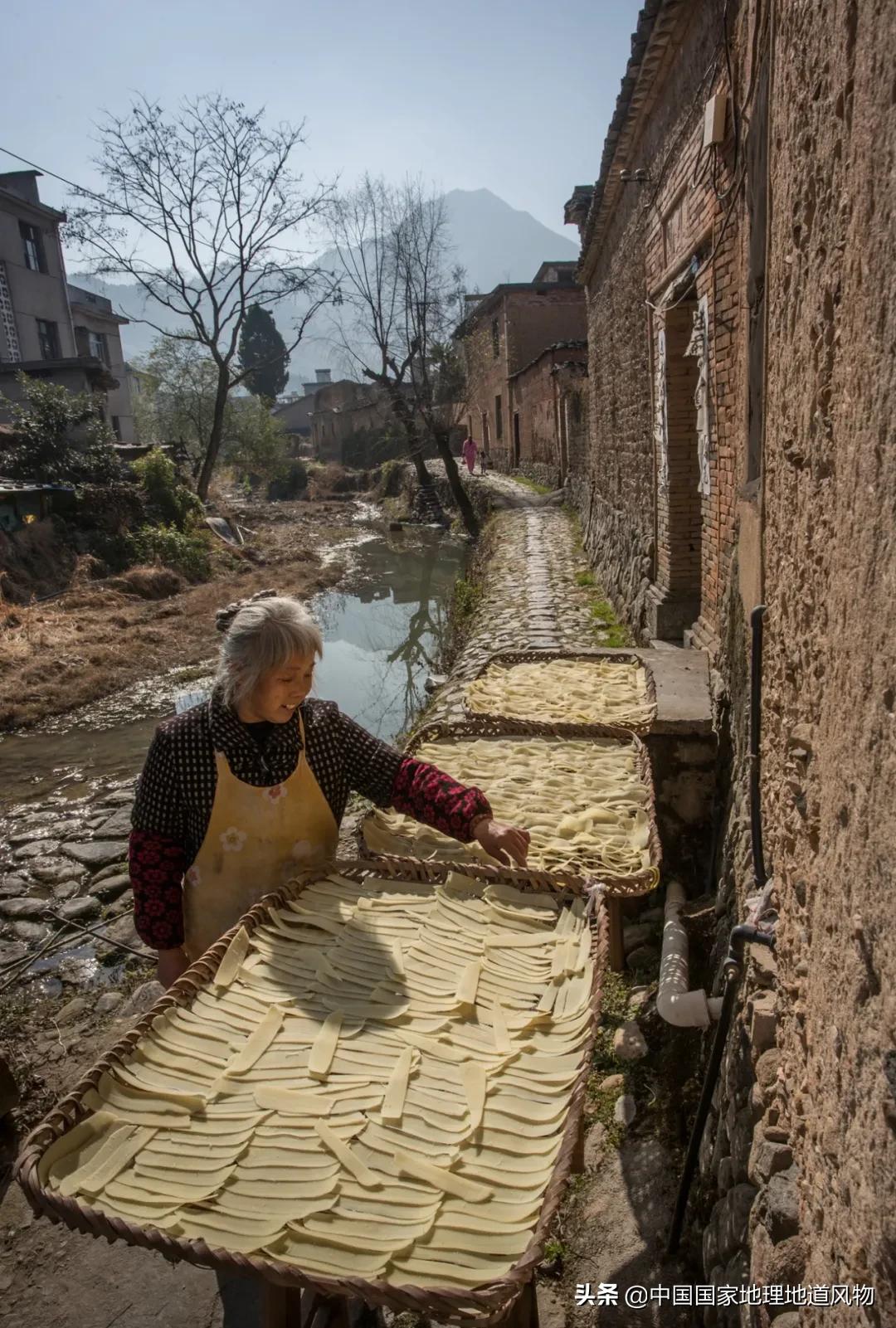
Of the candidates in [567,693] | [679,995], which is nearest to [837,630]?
[679,995]

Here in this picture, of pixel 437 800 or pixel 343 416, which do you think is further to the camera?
pixel 343 416

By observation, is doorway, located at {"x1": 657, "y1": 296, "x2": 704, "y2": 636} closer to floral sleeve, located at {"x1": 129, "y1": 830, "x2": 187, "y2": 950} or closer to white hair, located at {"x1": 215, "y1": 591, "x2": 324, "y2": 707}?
white hair, located at {"x1": 215, "y1": 591, "x2": 324, "y2": 707}

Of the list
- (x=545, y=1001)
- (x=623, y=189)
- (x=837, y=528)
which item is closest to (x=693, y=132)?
(x=623, y=189)

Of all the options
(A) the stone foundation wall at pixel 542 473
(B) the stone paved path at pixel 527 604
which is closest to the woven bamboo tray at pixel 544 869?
(B) the stone paved path at pixel 527 604

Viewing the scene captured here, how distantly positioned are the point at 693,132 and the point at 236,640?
5.30 meters

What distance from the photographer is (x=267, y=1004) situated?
1.80 metres

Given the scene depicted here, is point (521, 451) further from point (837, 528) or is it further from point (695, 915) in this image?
point (837, 528)

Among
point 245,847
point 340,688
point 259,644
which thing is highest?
point 259,644

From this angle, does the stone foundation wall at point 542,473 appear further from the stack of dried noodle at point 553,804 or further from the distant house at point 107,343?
the stack of dried noodle at point 553,804

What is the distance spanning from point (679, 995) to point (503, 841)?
0.94 m

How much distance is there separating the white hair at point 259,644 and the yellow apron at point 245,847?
217 millimetres

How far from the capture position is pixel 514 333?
29594mm

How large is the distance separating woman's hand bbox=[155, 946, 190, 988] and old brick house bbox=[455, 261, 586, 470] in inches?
1017

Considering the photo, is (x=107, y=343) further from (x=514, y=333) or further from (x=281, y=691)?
(x=281, y=691)
